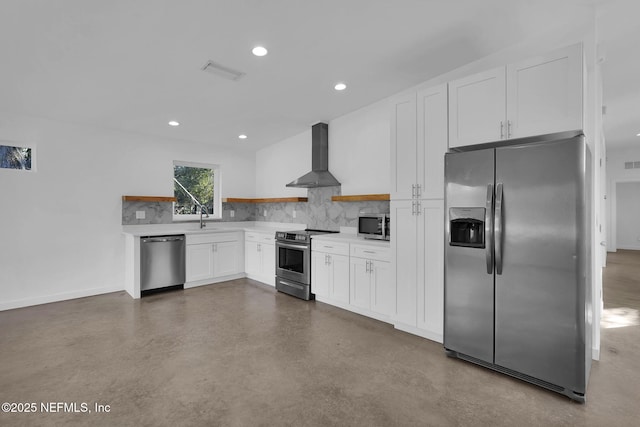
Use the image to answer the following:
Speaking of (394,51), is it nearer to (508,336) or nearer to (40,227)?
(508,336)

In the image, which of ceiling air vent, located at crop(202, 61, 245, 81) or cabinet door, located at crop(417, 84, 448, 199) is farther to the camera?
ceiling air vent, located at crop(202, 61, 245, 81)

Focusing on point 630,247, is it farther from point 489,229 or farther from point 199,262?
point 199,262

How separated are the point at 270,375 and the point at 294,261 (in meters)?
2.22

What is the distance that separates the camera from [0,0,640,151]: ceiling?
7.29ft

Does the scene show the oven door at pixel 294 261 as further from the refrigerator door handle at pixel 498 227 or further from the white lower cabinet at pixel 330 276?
the refrigerator door handle at pixel 498 227

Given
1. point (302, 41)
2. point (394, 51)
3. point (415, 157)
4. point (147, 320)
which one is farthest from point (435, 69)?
point (147, 320)

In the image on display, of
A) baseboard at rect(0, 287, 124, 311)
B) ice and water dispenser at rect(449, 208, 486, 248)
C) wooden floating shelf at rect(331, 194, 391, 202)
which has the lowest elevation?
baseboard at rect(0, 287, 124, 311)

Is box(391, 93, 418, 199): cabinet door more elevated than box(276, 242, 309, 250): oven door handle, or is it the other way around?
box(391, 93, 418, 199): cabinet door

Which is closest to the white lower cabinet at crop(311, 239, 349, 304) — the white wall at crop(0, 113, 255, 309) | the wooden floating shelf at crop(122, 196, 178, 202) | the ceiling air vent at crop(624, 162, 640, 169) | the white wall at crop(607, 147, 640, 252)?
the wooden floating shelf at crop(122, 196, 178, 202)

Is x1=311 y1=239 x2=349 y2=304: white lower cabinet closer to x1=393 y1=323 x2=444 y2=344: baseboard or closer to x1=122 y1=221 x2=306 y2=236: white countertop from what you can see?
x1=393 y1=323 x2=444 y2=344: baseboard

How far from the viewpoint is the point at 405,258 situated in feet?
9.96

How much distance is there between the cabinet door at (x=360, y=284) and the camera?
354 centimetres

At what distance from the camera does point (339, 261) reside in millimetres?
3855

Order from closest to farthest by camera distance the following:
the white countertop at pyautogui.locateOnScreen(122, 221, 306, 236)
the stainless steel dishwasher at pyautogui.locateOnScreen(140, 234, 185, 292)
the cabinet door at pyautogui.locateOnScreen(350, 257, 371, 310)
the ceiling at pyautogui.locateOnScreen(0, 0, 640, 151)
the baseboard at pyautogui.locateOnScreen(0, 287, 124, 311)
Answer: the ceiling at pyautogui.locateOnScreen(0, 0, 640, 151) < the cabinet door at pyautogui.locateOnScreen(350, 257, 371, 310) < the baseboard at pyautogui.locateOnScreen(0, 287, 124, 311) < the stainless steel dishwasher at pyautogui.locateOnScreen(140, 234, 185, 292) < the white countertop at pyautogui.locateOnScreen(122, 221, 306, 236)
